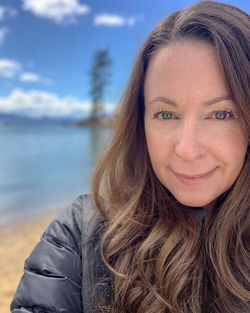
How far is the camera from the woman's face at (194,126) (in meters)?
1.20

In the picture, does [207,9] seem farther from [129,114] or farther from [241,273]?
[241,273]

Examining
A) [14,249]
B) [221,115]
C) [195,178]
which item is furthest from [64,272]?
[14,249]

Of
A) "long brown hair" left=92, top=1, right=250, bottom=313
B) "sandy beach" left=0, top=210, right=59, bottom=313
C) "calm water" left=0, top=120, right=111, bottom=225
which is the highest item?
"long brown hair" left=92, top=1, right=250, bottom=313

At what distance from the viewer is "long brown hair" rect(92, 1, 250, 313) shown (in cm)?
120

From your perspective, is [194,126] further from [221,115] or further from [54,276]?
[54,276]

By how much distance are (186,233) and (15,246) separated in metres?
4.48

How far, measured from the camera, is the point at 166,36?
135 cm

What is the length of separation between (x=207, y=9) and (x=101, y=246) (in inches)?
41.2

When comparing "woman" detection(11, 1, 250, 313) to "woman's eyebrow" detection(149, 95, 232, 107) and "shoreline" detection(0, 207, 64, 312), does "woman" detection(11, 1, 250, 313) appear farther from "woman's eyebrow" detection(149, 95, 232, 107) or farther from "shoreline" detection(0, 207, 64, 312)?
"shoreline" detection(0, 207, 64, 312)

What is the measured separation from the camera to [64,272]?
127cm

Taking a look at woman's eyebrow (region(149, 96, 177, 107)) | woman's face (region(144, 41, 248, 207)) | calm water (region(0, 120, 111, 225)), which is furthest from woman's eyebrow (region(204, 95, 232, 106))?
calm water (region(0, 120, 111, 225))

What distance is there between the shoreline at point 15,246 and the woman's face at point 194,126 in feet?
9.54

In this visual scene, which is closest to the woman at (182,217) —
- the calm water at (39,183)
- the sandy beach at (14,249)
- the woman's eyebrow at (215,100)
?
the woman's eyebrow at (215,100)

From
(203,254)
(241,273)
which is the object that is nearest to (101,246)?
(203,254)
